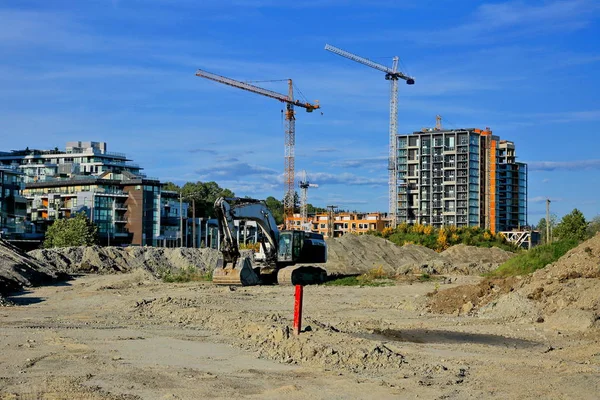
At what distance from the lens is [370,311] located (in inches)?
1093

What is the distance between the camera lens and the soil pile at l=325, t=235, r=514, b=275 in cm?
5616

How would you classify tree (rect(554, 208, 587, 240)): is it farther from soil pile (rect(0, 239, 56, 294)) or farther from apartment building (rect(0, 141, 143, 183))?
apartment building (rect(0, 141, 143, 183))

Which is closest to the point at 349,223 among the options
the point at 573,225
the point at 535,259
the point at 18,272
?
the point at 573,225

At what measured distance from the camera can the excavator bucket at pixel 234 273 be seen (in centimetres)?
3600

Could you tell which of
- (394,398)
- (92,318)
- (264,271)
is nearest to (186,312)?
(92,318)

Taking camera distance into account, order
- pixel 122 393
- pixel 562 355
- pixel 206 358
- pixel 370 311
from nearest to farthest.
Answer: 1. pixel 122 393
2. pixel 206 358
3. pixel 562 355
4. pixel 370 311

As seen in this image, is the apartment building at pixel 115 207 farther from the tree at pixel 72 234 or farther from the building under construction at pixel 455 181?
the building under construction at pixel 455 181

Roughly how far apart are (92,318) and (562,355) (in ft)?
44.5

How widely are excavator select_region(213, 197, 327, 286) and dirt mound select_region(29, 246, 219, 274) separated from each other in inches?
584

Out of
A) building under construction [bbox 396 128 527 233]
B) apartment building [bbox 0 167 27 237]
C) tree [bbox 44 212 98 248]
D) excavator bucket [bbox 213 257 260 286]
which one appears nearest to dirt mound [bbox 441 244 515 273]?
tree [bbox 44 212 98 248]

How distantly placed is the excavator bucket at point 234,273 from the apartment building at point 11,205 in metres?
55.7

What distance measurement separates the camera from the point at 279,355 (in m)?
16.5

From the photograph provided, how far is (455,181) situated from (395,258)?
5894 centimetres

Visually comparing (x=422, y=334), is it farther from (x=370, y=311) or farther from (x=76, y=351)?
(x=76, y=351)
